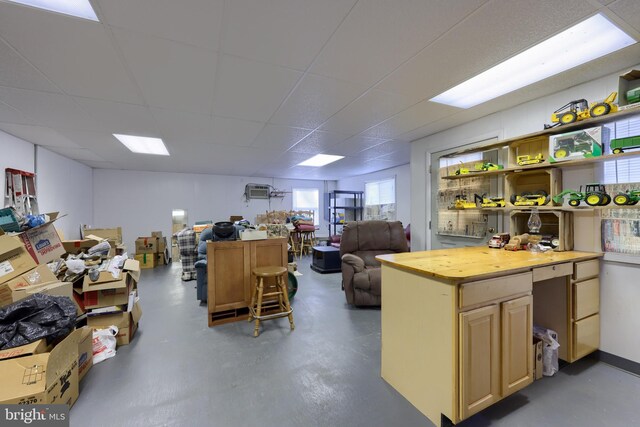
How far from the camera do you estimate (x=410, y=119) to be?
2990 mm

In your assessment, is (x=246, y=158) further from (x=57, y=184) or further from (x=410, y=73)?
(x=410, y=73)

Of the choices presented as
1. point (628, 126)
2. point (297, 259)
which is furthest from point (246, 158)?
point (628, 126)

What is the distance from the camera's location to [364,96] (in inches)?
94.3

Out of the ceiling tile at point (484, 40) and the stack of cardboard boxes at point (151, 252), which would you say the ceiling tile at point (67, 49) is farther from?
the stack of cardboard boxes at point (151, 252)

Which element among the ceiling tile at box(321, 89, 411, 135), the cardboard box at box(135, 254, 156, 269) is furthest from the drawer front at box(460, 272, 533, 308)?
the cardboard box at box(135, 254, 156, 269)

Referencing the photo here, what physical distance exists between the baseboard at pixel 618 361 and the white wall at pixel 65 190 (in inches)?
267

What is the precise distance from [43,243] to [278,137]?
10.3 ft

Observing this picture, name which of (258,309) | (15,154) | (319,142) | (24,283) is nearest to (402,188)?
(319,142)

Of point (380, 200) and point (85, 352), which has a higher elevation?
point (380, 200)

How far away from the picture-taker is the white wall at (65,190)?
4047 mm

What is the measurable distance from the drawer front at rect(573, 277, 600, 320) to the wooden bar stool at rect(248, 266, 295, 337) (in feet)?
8.16

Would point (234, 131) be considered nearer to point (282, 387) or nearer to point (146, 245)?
point (282, 387)

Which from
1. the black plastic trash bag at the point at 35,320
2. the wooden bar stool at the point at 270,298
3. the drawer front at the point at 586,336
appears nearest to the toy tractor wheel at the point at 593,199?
the drawer front at the point at 586,336

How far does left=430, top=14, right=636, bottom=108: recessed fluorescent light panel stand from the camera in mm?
1601
